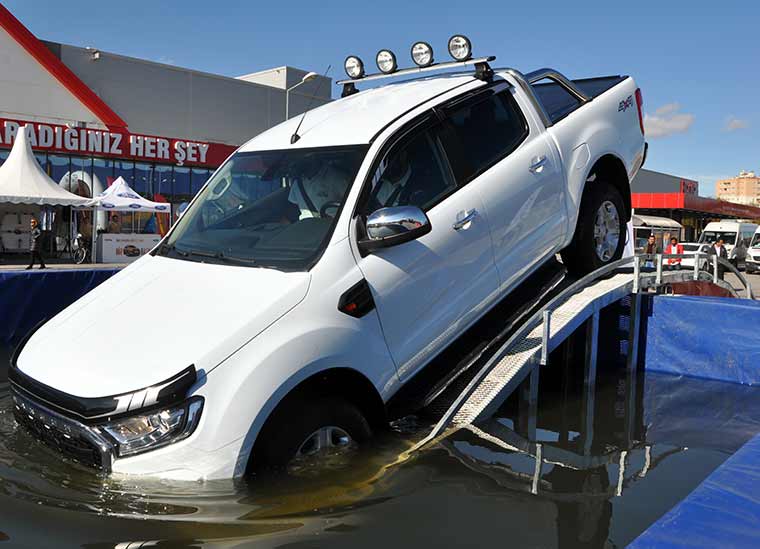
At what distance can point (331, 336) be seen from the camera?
3562 mm

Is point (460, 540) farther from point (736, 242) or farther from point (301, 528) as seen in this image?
point (736, 242)

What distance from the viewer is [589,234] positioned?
6102 millimetres

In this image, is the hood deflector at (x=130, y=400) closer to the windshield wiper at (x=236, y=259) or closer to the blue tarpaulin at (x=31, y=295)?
the windshield wiper at (x=236, y=259)

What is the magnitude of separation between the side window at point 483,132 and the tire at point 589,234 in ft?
3.34

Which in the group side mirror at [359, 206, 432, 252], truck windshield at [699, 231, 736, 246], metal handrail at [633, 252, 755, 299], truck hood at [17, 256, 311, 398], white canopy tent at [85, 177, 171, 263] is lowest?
truck hood at [17, 256, 311, 398]

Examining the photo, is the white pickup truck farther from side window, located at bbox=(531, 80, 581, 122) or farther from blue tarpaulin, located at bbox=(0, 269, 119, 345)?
blue tarpaulin, located at bbox=(0, 269, 119, 345)

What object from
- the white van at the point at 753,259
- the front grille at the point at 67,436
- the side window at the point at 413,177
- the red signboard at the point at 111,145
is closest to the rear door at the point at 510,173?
the side window at the point at 413,177

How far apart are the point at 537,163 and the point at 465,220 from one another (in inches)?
42.8

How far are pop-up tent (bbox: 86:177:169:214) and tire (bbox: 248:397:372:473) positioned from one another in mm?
21745

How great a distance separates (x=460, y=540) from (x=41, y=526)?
171cm

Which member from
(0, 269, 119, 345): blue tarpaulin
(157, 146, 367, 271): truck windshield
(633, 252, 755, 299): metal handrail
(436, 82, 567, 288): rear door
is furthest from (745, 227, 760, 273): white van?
(157, 146, 367, 271): truck windshield

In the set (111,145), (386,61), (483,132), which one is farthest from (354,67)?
(111,145)

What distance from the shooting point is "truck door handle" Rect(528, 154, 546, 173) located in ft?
17.2

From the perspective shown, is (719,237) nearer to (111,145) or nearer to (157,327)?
(111,145)
